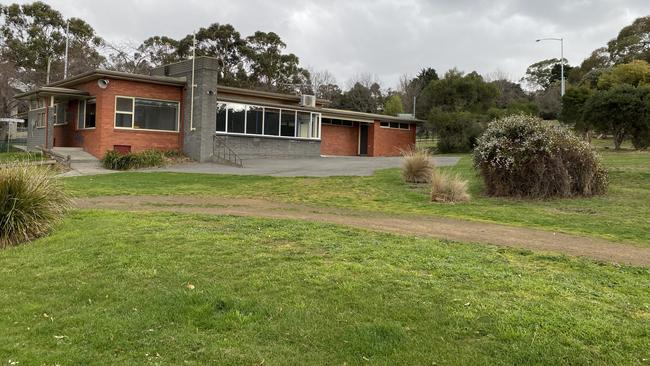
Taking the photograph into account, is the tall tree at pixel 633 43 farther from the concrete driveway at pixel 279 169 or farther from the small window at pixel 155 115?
the small window at pixel 155 115

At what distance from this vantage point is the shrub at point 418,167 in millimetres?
16516

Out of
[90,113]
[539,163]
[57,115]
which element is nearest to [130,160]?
[90,113]

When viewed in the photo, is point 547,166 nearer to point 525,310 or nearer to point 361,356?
point 525,310

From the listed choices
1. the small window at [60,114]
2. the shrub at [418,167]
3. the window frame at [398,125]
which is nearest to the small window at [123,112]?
the small window at [60,114]

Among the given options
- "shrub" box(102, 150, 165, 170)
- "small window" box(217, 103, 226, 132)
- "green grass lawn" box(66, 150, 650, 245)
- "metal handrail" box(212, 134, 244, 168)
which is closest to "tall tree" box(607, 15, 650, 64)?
"green grass lawn" box(66, 150, 650, 245)

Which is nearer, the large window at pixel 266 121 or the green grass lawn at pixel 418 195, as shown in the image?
the green grass lawn at pixel 418 195

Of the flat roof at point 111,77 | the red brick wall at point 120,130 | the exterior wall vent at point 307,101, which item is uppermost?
the exterior wall vent at point 307,101

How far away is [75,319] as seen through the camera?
4.88 meters

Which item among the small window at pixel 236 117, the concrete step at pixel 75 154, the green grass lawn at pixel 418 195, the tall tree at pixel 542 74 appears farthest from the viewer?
the tall tree at pixel 542 74

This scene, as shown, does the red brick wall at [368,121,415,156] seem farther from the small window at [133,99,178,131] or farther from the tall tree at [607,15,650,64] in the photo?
the tall tree at [607,15,650,64]

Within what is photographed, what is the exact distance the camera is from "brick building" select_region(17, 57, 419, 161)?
25.0 metres

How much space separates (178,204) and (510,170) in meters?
8.07

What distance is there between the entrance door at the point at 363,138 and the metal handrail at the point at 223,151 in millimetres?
12585

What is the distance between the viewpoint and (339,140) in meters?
36.2
